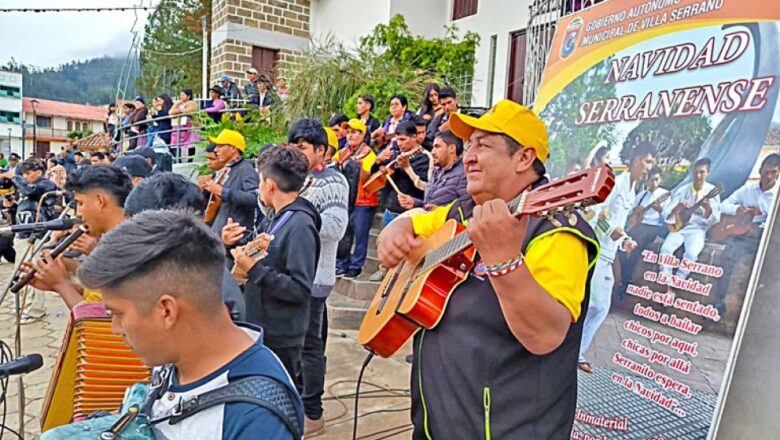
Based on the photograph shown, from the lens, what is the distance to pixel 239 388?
4.05 feet

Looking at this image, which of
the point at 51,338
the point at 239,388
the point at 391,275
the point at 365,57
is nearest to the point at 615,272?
the point at 391,275

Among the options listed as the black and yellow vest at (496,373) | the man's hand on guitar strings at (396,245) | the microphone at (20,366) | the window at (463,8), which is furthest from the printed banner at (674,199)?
the window at (463,8)

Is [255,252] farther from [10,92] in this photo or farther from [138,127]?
[10,92]

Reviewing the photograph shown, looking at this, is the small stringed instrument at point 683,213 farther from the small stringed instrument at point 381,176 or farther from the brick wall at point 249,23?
the brick wall at point 249,23

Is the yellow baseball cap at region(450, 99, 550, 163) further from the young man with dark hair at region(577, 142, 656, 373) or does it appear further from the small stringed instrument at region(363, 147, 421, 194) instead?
A: the small stringed instrument at region(363, 147, 421, 194)

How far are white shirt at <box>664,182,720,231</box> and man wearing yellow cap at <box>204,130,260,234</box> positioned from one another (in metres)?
3.16

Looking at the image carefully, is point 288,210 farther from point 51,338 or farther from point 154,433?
point 51,338

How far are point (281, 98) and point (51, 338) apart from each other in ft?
19.3

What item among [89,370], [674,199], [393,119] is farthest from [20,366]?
[393,119]

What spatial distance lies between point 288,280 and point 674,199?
1.92m

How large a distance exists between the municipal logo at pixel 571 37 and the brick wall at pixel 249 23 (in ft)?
34.6

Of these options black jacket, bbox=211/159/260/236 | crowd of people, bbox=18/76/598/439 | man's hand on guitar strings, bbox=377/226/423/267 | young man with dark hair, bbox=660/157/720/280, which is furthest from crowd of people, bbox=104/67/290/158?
young man with dark hair, bbox=660/157/720/280

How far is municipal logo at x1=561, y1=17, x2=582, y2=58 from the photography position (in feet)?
11.0

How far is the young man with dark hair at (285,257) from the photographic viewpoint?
294 cm
